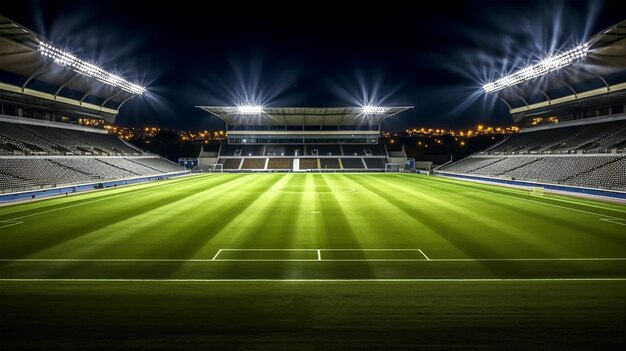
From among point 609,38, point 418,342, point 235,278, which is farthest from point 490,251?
point 609,38

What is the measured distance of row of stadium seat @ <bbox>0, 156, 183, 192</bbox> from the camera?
29.0 metres

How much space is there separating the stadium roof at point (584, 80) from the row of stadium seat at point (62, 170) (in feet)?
162

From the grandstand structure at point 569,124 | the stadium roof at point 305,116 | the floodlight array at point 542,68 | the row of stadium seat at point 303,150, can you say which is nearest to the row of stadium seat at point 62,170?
the stadium roof at point 305,116

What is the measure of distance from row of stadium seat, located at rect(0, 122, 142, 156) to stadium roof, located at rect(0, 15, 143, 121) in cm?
416

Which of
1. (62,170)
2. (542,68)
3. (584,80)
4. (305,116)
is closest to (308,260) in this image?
(62,170)

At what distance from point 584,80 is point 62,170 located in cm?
6194

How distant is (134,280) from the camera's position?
9133mm

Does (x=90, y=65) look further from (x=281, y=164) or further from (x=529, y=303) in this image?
(x=529, y=303)

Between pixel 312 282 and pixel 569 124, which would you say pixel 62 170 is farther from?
pixel 569 124

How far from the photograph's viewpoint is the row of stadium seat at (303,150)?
2980 inches

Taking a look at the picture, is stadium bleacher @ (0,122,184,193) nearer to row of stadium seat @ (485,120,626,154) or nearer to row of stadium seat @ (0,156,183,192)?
row of stadium seat @ (0,156,183,192)

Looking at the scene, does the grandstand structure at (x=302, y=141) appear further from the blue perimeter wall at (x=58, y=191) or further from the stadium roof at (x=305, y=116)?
the blue perimeter wall at (x=58, y=191)

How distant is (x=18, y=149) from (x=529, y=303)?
44.3 meters

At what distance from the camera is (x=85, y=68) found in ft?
130
